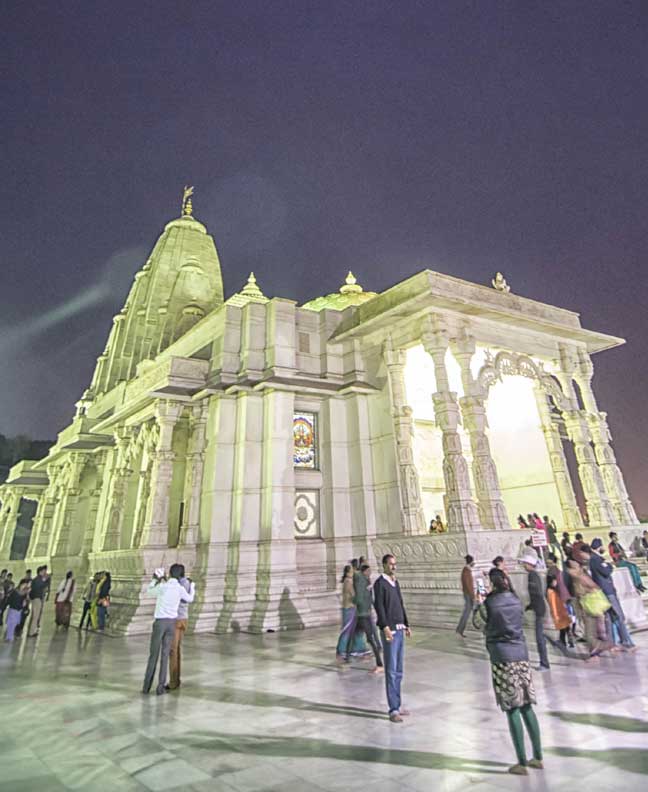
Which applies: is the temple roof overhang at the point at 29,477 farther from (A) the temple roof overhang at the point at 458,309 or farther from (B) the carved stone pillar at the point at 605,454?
(B) the carved stone pillar at the point at 605,454

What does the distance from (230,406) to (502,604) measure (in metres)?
13.4

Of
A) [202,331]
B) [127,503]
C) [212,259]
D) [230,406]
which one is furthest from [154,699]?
[212,259]

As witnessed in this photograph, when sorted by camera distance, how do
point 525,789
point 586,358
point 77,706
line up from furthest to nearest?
point 586,358
point 77,706
point 525,789

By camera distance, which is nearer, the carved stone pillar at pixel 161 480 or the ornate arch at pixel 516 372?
the carved stone pillar at pixel 161 480

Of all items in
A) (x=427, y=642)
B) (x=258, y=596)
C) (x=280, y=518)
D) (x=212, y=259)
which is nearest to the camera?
(x=427, y=642)

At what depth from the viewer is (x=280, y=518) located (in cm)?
1526

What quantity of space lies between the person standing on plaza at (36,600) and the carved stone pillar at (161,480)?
2830mm

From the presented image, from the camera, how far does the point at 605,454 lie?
1775 cm

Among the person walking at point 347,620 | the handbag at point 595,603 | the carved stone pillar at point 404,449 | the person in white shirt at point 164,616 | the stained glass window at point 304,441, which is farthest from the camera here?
the stained glass window at point 304,441

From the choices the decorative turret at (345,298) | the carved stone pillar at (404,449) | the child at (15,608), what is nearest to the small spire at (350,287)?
the decorative turret at (345,298)

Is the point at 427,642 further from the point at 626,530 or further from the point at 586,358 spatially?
the point at 586,358

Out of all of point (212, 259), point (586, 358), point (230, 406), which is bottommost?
point (230, 406)

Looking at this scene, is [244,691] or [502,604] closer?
[502,604]

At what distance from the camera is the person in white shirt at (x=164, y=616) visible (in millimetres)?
7065
